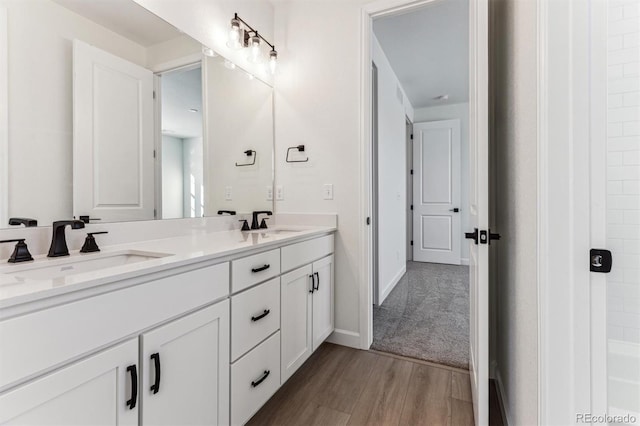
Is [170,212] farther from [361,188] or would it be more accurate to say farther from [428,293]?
[428,293]

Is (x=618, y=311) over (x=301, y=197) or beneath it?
beneath

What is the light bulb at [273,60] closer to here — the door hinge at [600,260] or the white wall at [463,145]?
the door hinge at [600,260]

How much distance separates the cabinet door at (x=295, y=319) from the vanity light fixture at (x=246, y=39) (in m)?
1.53

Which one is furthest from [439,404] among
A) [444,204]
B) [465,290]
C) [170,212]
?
[444,204]

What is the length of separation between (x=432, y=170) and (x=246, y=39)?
377cm

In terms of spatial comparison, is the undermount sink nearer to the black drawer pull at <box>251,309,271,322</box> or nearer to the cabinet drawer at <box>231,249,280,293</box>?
the cabinet drawer at <box>231,249,280,293</box>

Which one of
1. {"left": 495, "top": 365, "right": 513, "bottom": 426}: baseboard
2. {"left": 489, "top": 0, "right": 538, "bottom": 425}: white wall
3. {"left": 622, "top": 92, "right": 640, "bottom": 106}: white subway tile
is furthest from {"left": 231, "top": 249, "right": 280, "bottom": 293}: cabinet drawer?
{"left": 622, "top": 92, "right": 640, "bottom": 106}: white subway tile

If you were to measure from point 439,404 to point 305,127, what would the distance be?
1915mm

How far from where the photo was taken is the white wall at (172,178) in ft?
5.35

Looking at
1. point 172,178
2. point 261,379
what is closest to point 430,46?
point 172,178

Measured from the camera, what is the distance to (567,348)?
786mm

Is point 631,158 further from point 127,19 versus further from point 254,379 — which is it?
point 127,19

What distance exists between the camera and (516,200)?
3.84ft

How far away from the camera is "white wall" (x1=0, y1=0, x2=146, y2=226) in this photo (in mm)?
1062
